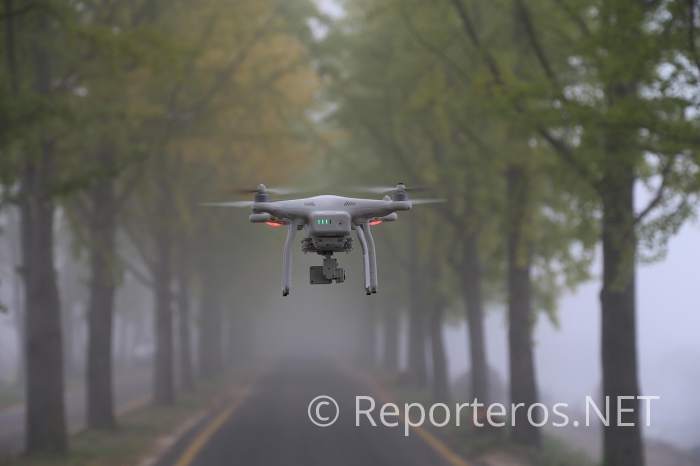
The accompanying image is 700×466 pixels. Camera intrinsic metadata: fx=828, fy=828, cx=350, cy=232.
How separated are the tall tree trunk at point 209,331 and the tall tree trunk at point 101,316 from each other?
53.3 ft

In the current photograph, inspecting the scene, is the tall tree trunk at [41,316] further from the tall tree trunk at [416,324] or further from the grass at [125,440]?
the tall tree trunk at [416,324]

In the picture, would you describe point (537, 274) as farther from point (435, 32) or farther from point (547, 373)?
point (547, 373)

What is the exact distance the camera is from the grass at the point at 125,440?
1430 cm

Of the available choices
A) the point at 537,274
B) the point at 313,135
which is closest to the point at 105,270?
the point at 313,135

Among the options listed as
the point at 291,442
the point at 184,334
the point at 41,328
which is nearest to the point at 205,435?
the point at 291,442

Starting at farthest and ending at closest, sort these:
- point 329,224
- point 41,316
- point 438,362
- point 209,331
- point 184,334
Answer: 1. point 209,331
2. point 184,334
3. point 438,362
4. point 41,316
5. point 329,224

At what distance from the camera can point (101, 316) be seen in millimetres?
19141

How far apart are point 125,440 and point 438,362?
14288 millimetres

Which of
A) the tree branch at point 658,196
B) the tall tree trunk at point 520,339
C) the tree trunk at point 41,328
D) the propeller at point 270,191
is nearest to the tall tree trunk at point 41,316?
the tree trunk at point 41,328

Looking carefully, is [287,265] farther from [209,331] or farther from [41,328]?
[209,331]

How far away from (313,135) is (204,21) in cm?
376

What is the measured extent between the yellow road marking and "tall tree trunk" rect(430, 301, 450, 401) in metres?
6.85

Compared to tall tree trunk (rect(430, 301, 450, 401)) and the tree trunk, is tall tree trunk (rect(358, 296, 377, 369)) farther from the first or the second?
the tree trunk

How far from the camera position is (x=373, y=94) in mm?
22000
